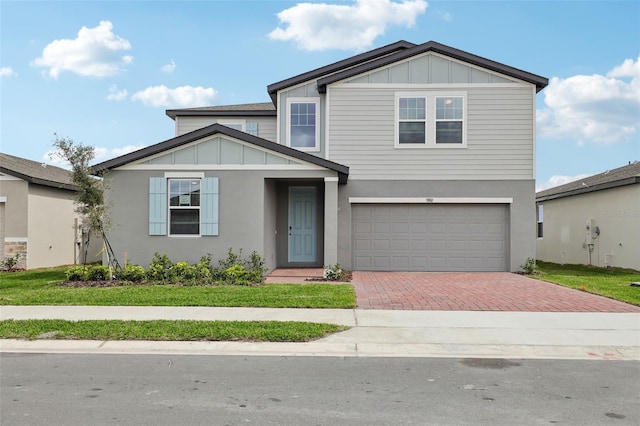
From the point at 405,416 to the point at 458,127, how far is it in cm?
1390

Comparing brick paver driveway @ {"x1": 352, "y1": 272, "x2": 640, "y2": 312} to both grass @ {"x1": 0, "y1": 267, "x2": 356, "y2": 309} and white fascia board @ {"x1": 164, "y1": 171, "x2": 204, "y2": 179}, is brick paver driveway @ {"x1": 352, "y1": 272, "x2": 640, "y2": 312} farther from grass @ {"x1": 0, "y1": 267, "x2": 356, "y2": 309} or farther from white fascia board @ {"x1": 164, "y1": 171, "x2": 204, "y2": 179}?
white fascia board @ {"x1": 164, "y1": 171, "x2": 204, "y2": 179}

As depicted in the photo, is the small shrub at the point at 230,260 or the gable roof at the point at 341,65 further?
the gable roof at the point at 341,65

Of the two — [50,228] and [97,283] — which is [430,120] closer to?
[97,283]

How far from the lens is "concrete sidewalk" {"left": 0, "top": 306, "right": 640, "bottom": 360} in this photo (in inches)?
294

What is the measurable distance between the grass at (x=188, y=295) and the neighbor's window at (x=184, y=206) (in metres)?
2.48

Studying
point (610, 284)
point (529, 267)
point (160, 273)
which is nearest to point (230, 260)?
point (160, 273)

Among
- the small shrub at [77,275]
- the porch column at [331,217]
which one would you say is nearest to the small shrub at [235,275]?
the porch column at [331,217]

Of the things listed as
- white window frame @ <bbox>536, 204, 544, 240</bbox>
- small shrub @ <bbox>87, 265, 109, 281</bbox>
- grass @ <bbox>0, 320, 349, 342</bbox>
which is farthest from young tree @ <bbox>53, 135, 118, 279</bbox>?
white window frame @ <bbox>536, 204, 544, 240</bbox>

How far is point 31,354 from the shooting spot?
24.1 ft

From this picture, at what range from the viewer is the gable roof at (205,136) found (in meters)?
14.9

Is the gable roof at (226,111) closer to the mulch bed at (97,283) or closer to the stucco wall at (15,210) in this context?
the stucco wall at (15,210)

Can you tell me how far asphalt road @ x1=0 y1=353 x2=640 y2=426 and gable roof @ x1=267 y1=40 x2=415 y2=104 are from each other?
41.7ft

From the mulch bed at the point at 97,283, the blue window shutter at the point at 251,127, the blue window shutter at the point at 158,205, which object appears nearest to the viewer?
the mulch bed at the point at 97,283

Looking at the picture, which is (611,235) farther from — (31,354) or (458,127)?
(31,354)
